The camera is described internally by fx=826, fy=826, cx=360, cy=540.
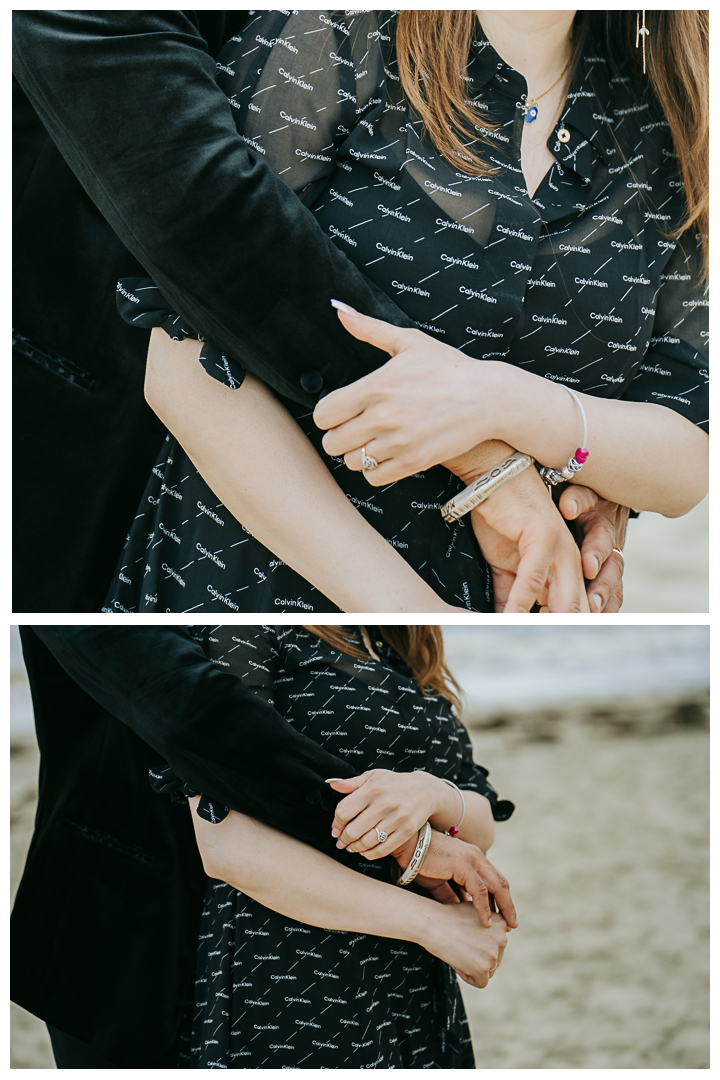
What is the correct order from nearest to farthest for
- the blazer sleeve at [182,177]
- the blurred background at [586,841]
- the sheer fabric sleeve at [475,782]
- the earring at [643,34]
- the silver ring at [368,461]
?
1. the blazer sleeve at [182,177]
2. the silver ring at [368,461]
3. the earring at [643,34]
4. the sheer fabric sleeve at [475,782]
5. the blurred background at [586,841]

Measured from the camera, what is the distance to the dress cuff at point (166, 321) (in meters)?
0.78

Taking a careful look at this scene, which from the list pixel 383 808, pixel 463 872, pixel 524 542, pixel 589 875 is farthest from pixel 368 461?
pixel 589 875

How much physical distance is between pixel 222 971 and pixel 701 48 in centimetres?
117

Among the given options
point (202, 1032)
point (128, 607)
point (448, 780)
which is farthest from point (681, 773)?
point (128, 607)

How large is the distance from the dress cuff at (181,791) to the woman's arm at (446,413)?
0.39 m

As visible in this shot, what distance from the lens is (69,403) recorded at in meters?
0.94

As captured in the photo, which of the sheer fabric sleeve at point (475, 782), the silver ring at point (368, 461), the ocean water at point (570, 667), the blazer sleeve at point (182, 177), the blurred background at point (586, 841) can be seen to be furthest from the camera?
the blurred background at point (586, 841)

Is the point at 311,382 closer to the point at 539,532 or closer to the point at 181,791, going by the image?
the point at 539,532

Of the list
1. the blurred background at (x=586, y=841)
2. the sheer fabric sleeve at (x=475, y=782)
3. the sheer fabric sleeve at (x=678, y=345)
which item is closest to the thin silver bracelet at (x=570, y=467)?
the sheer fabric sleeve at (x=678, y=345)

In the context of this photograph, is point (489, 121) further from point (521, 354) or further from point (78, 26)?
point (78, 26)

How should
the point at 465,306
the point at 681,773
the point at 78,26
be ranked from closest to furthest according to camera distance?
the point at 78,26
the point at 465,306
the point at 681,773

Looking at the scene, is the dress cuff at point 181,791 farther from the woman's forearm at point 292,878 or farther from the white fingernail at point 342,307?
the white fingernail at point 342,307

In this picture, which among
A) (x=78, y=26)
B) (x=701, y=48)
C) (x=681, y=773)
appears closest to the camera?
(x=78, y=26)

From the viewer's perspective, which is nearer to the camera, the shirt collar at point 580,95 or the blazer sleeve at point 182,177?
the blazer sleeve at point 182,177
